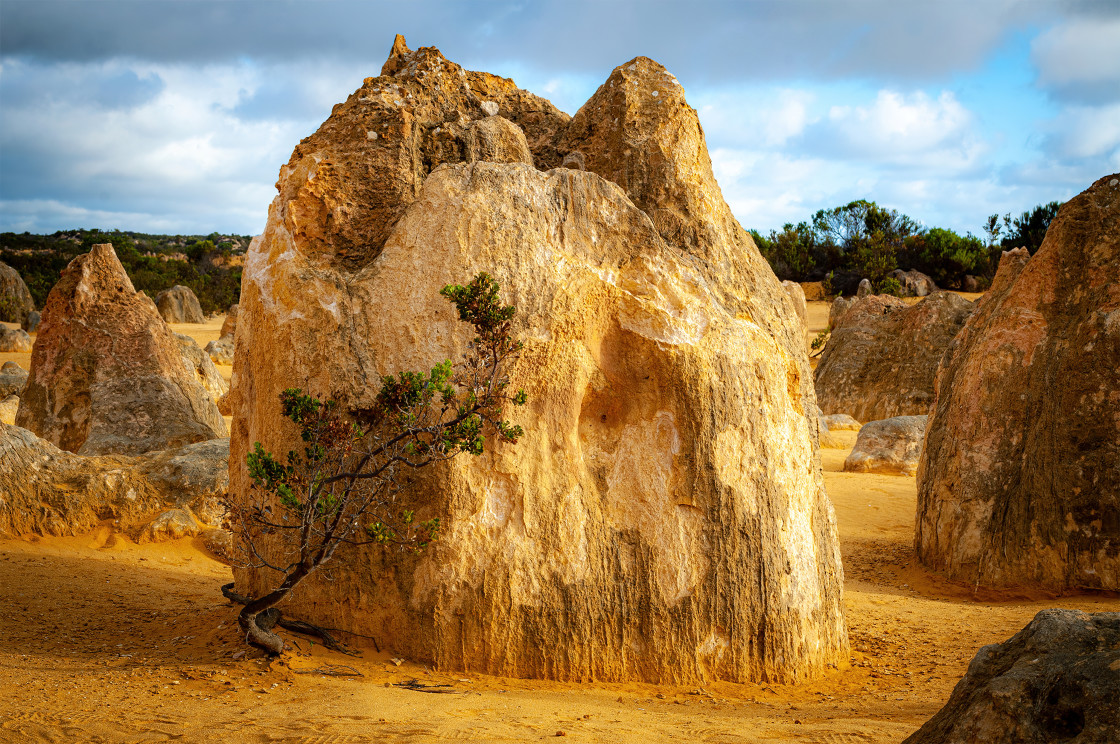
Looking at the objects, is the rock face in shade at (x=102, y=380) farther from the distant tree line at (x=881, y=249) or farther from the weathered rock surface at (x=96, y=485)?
the distant tree line at (x=881, y=249)

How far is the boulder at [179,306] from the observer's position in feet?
98.1

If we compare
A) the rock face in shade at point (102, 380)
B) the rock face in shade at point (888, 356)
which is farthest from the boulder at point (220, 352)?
the rock face in shade at point (888, 356)

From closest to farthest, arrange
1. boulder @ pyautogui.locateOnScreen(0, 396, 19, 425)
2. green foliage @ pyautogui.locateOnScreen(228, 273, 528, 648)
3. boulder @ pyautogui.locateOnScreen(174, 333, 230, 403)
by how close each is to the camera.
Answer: green foliage @ pyautogui.locateOnScreen(228, 273, 528, 648) < boulder @ pyautogui.locateOnScreen(0, 396, 19, 425) < boulder @ pyautogui.locateOnScreen(174, 333, 230, 403)

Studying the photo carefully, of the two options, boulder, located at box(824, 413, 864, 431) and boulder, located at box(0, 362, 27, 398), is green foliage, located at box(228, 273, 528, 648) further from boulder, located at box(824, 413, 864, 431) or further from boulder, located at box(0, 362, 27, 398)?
boulder, located at box(0, 362, 27, 398)

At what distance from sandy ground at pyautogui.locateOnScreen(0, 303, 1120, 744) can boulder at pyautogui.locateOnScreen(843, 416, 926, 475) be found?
590 centimetres

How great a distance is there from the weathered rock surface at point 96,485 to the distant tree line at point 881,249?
3047cm

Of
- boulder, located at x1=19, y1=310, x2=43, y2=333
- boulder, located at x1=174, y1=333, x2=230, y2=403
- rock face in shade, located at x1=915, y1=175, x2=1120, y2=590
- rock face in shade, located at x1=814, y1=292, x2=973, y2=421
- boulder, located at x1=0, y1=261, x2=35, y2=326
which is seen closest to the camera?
rock face in shade, located at x1=915, y1=175, x2=1120, y2=590

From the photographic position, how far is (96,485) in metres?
7.44

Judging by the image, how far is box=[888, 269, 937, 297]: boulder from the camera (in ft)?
114

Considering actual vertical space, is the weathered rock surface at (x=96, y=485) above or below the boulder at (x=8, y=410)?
Answer: below

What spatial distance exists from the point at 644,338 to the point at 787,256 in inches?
1451

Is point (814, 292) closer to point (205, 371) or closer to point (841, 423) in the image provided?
point (841, 423)

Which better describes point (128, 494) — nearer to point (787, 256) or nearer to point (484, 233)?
point (484, 233)

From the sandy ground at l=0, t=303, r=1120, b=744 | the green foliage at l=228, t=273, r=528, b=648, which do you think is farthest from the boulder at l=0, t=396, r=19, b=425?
the green foliage at l=228, t=273, r=528, b=648
